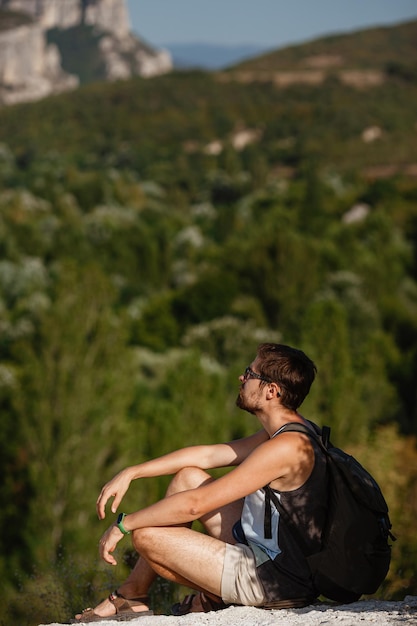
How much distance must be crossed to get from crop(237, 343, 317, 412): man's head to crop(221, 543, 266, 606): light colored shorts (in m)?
0.77

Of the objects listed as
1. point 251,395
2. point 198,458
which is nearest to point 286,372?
point 251,395

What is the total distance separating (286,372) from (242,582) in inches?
42.0

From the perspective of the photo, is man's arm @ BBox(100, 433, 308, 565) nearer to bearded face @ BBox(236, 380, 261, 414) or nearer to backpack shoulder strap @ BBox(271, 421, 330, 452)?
backpack shoulder strap @ BBox(271, 421, 330, 452)

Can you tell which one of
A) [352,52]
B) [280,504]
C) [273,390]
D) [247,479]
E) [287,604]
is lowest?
[352,52]

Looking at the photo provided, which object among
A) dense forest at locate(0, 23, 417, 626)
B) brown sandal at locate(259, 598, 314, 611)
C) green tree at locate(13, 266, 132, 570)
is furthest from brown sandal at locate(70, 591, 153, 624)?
green tree at locate(13, 266, 132, 570)

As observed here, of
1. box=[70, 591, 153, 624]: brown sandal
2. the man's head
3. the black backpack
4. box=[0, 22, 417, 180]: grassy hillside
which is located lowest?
box=[0, 22, 417, 180]: grassy hillside

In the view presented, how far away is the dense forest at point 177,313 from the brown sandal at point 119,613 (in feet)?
2.81

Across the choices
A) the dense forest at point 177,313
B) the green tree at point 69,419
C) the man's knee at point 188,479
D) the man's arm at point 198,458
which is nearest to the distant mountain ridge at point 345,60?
the dense forest at point 177,313

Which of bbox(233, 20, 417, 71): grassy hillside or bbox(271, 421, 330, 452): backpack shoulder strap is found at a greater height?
bbox(271, 421, 330, 452): backpack shoulder strap

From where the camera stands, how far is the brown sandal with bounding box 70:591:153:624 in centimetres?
469

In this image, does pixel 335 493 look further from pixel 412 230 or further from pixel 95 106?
pixel 95 106

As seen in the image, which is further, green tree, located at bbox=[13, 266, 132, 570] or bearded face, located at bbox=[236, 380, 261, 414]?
green tree, located at bbox=[13, 266, 132, 570]

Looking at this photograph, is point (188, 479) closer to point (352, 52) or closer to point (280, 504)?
point (280, 504)

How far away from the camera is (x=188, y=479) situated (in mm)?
4891
